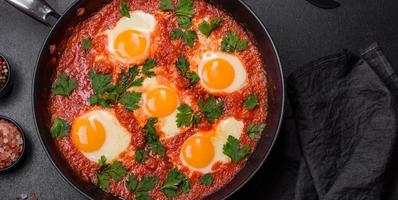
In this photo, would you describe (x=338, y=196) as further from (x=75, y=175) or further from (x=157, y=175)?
(x=75, y=175)

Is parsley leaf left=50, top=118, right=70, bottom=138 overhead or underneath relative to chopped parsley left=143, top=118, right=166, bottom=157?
underneath

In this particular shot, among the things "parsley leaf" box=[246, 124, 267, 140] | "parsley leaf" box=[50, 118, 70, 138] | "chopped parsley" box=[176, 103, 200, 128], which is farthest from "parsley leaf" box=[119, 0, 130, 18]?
"parsley leaf" box=[246, 124, 267, 140]

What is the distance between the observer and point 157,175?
5121 millimetres

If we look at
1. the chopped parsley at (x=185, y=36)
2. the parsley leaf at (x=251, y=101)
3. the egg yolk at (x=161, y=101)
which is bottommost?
the egg yolk at (x=161, y=101)

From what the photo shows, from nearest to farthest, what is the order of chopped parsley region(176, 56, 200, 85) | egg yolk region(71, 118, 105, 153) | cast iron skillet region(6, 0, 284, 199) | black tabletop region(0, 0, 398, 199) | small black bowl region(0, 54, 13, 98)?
cast iron skillet region(6, 0, 284, 199) → egg yolk region(71, 118, 105, 153) → chopped parsley region(176, 56, 200, 85) → small black bowl region(0, 54, 13, 98) → black tabletop region(0, 0, 398, 199)

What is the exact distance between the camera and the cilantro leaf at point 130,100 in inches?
201

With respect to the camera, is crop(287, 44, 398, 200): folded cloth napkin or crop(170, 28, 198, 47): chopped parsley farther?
crop(170, 28, 198, 47): chopped parsley

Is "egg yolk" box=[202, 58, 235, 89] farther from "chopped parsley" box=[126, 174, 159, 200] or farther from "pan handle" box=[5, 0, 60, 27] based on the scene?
"pan handle" box=[5, 0, 60, 27]

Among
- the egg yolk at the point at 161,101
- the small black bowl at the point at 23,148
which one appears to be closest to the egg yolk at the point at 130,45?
the egg yolk at the point at 161,101

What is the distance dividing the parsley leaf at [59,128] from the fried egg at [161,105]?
0.61m

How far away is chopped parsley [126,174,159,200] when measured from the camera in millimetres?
5090

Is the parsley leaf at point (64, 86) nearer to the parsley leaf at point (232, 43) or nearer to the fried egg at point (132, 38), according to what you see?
the fried egg at point (132, 38)

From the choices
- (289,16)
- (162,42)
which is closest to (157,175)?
(162,42)

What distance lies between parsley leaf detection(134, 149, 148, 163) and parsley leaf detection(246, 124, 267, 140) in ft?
2.88
